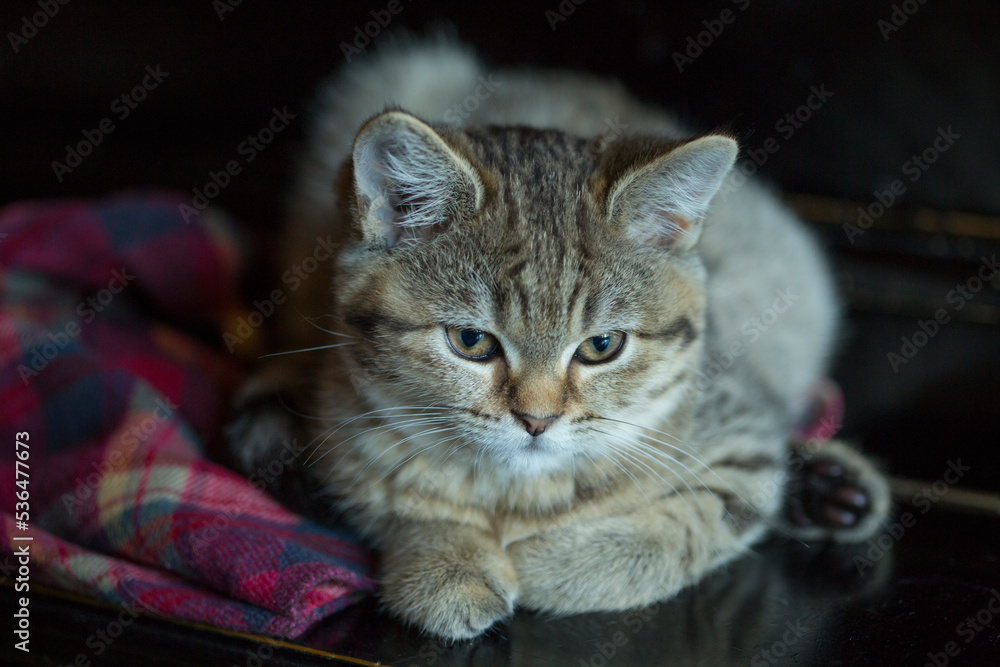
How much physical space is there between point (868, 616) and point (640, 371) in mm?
489

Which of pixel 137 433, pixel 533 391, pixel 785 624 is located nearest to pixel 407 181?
pixel 533 391

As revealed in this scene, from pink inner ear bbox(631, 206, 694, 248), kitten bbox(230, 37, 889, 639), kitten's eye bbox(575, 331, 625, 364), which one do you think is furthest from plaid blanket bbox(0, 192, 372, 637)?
pink inner ear bbox(631, 206, 694, 248)

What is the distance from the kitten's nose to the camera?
42.7 inches

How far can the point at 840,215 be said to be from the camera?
2.08m

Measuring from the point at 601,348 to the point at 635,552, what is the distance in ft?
1.02

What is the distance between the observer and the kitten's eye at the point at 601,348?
1.16m

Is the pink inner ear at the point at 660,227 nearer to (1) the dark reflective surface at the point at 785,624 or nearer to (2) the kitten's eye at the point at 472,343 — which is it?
(2) the kitten's eye at the point at 472,343

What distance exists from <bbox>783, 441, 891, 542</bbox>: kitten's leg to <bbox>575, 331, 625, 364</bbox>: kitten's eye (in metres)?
0.51

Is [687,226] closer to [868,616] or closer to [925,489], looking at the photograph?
[868,616]

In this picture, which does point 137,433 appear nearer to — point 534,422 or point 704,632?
point 534,422

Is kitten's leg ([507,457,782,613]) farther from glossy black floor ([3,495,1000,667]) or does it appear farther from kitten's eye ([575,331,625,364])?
kitten's eye ([575,331,625,364])

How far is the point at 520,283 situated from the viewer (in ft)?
3.64

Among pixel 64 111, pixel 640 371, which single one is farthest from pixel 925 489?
pixel 64 111

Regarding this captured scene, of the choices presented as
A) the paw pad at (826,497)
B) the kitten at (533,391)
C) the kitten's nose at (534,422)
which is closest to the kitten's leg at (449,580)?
the kitten at (533,391)
